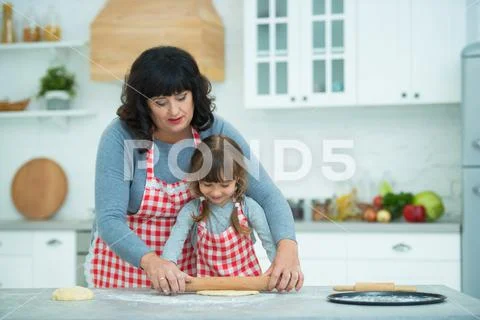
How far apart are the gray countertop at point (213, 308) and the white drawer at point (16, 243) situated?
2178mm

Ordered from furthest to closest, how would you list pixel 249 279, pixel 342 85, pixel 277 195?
1. pixel 342 85
2. pixel 277 195
3. pixel 249 279

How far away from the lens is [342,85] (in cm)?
381

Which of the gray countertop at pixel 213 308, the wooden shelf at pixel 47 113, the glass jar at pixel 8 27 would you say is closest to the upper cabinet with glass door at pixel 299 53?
the wooden shelf at pixel 47 113

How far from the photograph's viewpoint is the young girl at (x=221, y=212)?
212 centimetres

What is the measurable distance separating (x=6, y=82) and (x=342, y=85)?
5.91 feet

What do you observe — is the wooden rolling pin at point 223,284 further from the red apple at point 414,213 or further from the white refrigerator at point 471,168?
the red apple at point 414,213

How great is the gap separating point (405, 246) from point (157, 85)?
1.91m

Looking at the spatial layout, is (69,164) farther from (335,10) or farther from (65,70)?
(335,10)

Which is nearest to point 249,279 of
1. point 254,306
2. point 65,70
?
point 254,306

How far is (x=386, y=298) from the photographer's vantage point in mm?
1632

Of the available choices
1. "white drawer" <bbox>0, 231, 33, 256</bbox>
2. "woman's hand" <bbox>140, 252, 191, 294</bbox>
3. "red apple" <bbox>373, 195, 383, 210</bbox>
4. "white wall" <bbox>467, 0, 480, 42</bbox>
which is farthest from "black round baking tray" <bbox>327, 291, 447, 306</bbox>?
"white drawer" <bbox>0, 231, 33, 256</bbox>

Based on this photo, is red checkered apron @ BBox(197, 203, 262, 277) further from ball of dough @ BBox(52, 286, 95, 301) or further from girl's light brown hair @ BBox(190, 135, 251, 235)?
ball of dough @ BBox(52, 286, 95, 301)

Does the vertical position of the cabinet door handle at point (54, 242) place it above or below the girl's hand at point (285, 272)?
below

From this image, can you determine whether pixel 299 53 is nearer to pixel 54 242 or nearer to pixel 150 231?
pixel 54 242
